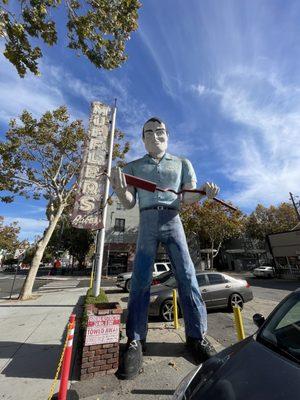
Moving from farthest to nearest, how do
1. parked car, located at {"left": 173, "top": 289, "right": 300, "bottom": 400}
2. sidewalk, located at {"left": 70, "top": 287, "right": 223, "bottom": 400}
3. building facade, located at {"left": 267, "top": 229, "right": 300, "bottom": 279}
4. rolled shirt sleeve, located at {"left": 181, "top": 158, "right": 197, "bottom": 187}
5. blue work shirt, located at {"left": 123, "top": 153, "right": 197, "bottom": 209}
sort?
building facade, located at {"left": 267, "top": 229, "right": 300, "bottom": 279} → rolled shirt sleeve, located at {"left": 181, "top": 158, "right": 197, "bottom": 187} → blue work shirt, located at {"left": 123, "top": 153, "right": 197, "bottom": 209} → sidewalk, located at {"left": 70, "top": 287, "right": 223, "bottom": 400} → parked car, located at {"left": 173, "top": 289, "right": 300, "bottom": 400}

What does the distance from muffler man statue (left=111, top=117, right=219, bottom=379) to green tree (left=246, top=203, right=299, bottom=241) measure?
39.1 metres

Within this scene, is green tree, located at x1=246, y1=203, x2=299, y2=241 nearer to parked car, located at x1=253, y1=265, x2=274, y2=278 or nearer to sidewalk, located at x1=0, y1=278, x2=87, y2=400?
parked car, located at x1=253, y1=265, x2=274, y2=278

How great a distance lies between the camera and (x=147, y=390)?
314cm

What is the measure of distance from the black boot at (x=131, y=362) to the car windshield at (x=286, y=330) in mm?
1681

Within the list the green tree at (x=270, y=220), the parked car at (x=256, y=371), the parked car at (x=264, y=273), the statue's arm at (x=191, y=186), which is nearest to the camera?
the parked car at (x=256, y=371)

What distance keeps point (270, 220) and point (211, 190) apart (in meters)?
41.6

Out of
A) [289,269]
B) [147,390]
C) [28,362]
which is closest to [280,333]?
[147,390]

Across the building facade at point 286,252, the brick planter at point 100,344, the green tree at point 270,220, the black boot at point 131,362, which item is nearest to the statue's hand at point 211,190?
the brick planter at point 100,344

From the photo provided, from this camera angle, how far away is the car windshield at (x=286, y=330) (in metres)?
2.08

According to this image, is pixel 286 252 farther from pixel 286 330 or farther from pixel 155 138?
pixel 286 330

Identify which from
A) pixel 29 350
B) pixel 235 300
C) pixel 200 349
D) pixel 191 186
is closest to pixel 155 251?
pixel 191 186

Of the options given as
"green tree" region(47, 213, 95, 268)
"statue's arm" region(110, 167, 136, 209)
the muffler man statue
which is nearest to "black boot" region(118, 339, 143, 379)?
the muffler man statue

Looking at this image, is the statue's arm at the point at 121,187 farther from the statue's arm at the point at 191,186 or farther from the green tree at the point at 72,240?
the green tree at the point at 72,240

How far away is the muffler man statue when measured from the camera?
11.5 feet
